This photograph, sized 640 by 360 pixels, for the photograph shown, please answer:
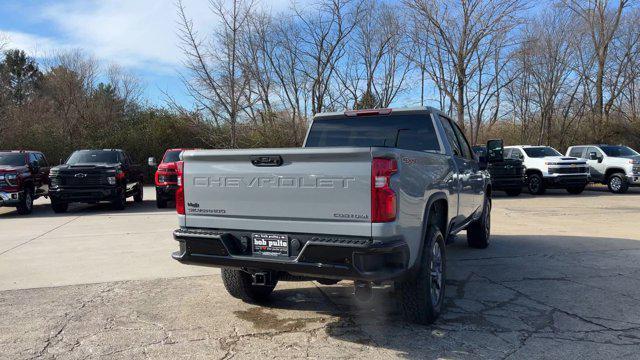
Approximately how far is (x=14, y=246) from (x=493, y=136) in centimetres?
2881

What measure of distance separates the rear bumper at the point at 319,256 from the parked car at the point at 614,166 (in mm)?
18336

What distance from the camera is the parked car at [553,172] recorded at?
1834cm

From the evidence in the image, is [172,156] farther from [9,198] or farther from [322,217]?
[322,217]

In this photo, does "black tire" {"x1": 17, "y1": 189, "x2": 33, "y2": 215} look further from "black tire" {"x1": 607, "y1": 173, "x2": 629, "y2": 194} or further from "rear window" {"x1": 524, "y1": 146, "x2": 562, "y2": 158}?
"black tire" {"x1": 607, "y1": 173, "x2": 629, "y2": 194}

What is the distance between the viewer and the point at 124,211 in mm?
14914

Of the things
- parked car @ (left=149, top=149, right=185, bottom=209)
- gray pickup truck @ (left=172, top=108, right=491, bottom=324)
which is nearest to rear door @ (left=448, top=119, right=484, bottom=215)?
gray pickup truck @ (left=172, top=108, right=491, bottom=324)

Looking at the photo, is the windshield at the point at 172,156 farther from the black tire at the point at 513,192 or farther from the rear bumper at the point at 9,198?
the black tire at the point at 513,192

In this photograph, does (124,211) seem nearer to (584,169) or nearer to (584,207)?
(584,207)

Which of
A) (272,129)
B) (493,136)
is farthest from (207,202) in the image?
(493,136)

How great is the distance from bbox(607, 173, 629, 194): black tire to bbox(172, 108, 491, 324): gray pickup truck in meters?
17.0

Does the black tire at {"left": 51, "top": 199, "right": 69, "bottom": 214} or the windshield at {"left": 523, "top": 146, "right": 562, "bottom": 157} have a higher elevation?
the windshield at {"left": 523, "top": 146, "right": 562, "bottom": 157}

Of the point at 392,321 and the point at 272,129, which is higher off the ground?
the point at 272,129

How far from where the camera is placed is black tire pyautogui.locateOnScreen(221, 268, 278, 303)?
5238mm

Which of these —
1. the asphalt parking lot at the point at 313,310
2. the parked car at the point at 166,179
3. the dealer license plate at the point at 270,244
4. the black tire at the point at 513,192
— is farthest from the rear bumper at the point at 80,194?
the black tire at the point at 513,192
